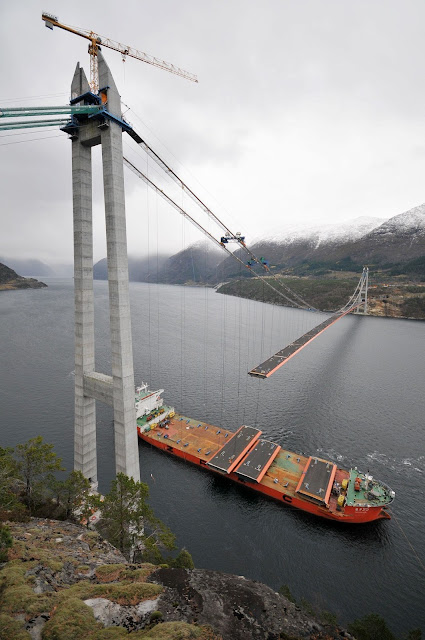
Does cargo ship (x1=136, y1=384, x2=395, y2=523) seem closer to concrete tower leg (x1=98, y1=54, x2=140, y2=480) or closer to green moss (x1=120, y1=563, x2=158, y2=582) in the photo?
concrete tower leg (x1=98, y1=54, x2=140, y2=480)

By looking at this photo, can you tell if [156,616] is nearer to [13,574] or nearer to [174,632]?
[174,632]

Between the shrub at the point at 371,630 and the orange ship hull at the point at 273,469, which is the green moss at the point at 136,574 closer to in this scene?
the shrub at the point at 371,630

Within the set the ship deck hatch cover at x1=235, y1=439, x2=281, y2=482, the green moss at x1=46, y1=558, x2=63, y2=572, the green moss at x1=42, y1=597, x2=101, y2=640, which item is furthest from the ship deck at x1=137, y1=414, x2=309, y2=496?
the green moss at x1=42, y1=597, x2=101, y2=640

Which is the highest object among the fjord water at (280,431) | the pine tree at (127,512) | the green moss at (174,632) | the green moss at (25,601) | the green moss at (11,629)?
the green moss at (11,629)

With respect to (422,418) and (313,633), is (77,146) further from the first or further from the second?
(422,418)

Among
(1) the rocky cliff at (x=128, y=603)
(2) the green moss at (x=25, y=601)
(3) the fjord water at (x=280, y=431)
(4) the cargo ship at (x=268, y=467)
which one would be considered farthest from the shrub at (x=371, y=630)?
(2) the green moss at (x=25, y=601)

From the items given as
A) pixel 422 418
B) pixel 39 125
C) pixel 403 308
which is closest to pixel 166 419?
pixel 39 125
